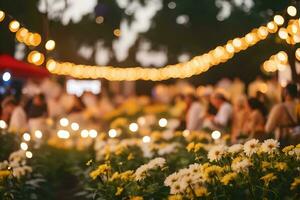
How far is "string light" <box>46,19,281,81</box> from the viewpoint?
1464 centimetres

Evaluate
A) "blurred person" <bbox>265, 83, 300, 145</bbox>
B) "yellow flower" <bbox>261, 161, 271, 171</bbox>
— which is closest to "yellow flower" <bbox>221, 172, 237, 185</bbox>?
"yellow flower" <bbox>261, 161, 271, 171</bbox>

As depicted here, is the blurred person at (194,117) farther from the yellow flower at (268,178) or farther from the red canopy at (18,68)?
the yellow flower at (268,178)

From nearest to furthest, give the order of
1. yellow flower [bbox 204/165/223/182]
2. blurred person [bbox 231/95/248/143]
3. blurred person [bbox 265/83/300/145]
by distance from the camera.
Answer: yellow flower [bbox 204/165/223/182], blurred person [bbox 265/83/300/145], blurred person [bbox 231/95/248/143]

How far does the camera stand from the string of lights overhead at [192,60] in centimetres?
1077

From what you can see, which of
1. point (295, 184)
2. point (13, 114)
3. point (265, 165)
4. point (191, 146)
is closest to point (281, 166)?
point (265, 165)

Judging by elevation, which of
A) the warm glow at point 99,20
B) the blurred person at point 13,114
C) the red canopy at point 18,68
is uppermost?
the warm glow at point 99,20

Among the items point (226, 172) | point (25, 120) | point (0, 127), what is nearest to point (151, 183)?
point (226, 172)

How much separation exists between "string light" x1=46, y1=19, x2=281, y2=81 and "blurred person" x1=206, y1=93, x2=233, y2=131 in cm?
164

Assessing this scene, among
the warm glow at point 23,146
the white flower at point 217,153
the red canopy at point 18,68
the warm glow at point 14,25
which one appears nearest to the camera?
the white flower at point 217,153

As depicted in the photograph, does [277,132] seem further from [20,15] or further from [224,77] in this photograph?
[224,77]

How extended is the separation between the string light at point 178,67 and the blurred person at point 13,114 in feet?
7.25

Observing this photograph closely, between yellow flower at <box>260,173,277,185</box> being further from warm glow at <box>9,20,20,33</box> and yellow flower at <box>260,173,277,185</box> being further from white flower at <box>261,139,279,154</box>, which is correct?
warm glow at <box>9,20,20,33</box>

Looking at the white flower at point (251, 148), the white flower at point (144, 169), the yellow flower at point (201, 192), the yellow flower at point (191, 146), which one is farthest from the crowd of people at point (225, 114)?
the yellow flower at point (201, 192)

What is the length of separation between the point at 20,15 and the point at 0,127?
878 cm
